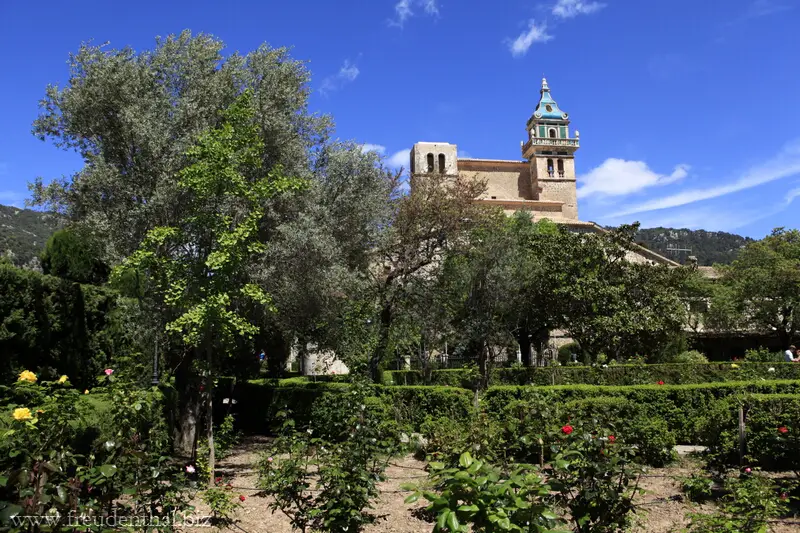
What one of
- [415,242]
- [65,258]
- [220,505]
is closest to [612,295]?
[415,242]

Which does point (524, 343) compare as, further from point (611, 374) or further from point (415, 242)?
point (415, 242)

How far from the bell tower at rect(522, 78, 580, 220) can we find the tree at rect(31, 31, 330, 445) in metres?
62.8

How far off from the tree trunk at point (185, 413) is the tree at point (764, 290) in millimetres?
35206

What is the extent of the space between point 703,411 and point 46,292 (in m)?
12.0

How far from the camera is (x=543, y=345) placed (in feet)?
108

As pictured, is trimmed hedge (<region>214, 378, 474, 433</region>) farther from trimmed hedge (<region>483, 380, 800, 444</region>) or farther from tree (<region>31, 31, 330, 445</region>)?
tree (<region>31, 31, 330, 445</region>)

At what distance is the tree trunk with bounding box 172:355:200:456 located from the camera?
1062 centimetres

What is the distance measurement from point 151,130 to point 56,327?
144 inches

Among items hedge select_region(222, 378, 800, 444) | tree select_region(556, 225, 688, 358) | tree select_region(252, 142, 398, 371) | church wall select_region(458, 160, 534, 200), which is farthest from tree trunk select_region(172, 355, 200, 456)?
church wall select_region(458, 160, 534, 200)

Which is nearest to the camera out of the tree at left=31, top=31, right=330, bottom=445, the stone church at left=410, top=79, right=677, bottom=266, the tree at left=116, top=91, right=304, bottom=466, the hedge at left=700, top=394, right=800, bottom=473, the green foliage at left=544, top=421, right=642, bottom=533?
the green foliage at left=544, top=421, right=642, bottom=533

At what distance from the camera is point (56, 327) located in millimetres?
9250

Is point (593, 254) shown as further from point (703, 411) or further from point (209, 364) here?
point (209, 364)

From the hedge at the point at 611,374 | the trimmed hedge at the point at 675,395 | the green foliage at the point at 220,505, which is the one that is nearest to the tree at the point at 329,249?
the trimmed hedge at the point at 675,395

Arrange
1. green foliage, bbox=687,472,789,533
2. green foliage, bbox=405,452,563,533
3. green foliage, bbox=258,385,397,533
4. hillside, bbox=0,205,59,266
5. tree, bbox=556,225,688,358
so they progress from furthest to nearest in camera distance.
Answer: hillside, bbox=0,205,59,266, tree, bbox=556,225,688,358, green foliage, bbox=258,385,397,533, green foliage, bbox=687,472,789,533, green foliage, bbox=405,452,563,533
